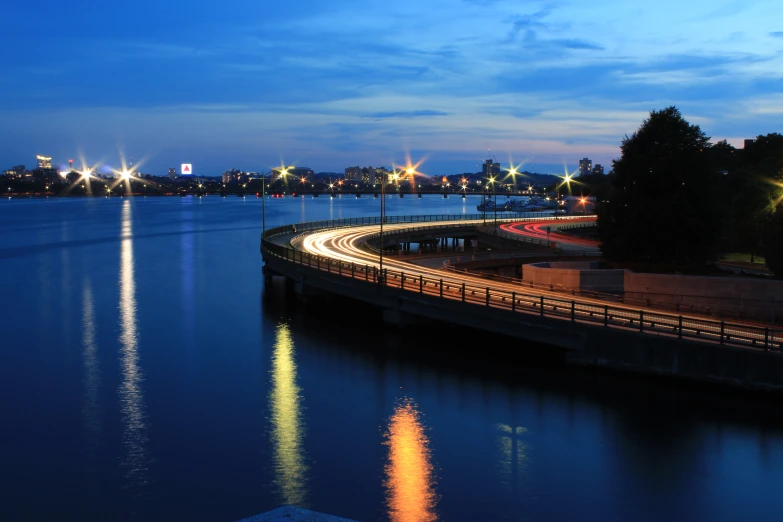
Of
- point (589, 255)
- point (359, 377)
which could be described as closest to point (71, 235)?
point (589, 255)

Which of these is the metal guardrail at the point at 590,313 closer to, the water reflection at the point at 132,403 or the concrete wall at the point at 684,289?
the concrete wall at the point at 684,289

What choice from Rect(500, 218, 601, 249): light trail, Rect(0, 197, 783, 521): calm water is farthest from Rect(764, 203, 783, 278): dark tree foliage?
Rect(500, 218, 601, 249): light trail

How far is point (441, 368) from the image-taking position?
35781mm

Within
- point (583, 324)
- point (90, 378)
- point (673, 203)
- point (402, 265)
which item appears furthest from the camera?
point (402, 265)

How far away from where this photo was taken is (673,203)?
158ft

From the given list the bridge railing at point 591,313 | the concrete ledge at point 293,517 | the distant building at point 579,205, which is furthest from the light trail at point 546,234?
the concrete ledge at point 293,517

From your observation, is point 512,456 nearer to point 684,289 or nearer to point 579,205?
point 684,289

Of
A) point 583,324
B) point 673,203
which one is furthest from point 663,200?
point 583,324

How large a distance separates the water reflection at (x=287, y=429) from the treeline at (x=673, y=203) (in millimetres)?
22828

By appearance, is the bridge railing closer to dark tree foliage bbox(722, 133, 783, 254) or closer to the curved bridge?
the curved bridge

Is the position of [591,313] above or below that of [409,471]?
above

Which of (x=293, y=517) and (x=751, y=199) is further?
(x=751, y=199)

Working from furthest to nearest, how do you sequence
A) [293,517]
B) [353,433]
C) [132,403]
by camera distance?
[132,403], [353,433], [293,517]

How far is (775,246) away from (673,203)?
870cm
